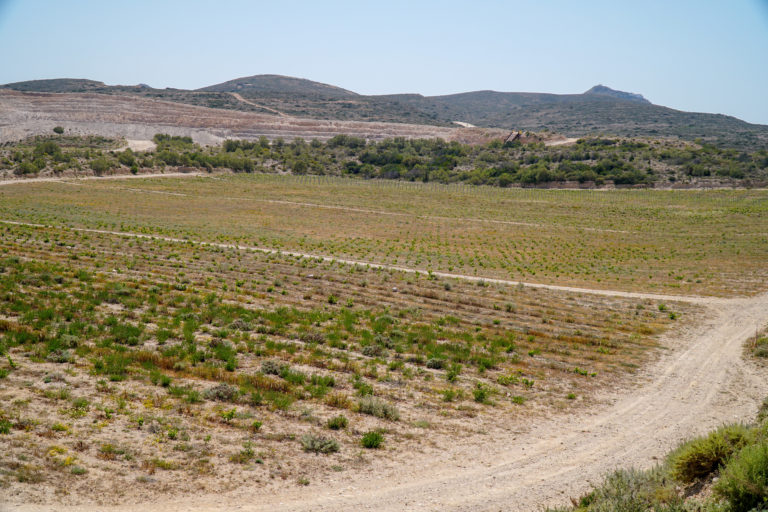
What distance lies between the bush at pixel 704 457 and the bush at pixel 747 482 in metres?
0.98

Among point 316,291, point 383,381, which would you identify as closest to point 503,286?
point 316,291

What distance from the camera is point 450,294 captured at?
22.9 m

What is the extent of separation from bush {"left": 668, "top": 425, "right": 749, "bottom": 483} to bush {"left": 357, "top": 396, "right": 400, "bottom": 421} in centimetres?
485

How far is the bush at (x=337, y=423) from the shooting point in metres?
9.83

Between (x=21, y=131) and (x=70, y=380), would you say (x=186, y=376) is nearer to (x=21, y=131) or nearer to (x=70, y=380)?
(x=70, y=380)

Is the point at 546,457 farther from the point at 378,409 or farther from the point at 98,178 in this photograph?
the point at 98,178

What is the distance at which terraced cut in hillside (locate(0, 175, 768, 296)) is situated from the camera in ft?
106

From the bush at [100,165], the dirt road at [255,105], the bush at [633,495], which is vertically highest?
the dirt road at [255,105]

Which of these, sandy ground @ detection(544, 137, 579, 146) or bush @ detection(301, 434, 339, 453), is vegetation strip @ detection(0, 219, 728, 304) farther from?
sandy ground @ detection(544, 137, 579, 146)

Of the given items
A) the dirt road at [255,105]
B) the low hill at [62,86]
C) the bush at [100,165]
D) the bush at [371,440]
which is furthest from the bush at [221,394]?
the low hill at [62,86]

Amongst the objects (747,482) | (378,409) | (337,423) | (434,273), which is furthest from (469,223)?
(747,482)

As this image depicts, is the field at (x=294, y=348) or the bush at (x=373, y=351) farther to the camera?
the bush at (x=373, y=351)

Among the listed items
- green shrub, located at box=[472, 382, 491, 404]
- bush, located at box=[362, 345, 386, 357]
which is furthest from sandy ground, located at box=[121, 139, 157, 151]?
green shrub, located at box=[472, 382, 491, 404]

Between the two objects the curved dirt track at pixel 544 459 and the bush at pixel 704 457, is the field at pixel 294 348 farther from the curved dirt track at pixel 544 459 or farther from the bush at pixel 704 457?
the bush at pixel 704 457
